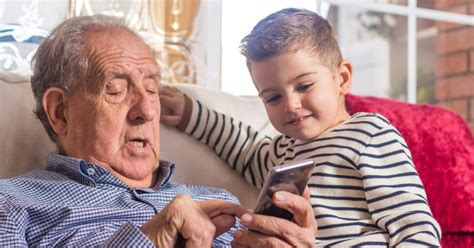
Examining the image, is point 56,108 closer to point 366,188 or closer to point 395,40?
point 366,188

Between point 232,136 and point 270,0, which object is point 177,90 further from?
point 270,0

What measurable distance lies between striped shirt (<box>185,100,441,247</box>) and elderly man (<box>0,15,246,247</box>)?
8.0 inches

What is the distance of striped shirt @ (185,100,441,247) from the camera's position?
4.97ft

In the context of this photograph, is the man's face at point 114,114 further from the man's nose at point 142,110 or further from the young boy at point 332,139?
the young boy at point 332,139

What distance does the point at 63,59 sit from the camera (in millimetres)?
1599

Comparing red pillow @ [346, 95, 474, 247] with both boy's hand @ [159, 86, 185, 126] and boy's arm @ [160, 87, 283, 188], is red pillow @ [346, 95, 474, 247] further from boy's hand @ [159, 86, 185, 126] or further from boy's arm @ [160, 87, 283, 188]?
boy's hand @ [159, 86, 185, 126]

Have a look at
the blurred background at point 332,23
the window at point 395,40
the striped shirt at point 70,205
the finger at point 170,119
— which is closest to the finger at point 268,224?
the striped shirt at point 70,205

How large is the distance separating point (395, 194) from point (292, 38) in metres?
0.36

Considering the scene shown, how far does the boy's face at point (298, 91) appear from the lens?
5.19 ft

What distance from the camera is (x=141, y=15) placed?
88.0 inches

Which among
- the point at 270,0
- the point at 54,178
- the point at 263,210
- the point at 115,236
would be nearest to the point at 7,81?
the point at 54,178

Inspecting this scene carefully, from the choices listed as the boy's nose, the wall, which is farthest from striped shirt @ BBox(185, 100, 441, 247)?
the wall

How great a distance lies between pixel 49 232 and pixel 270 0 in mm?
1363

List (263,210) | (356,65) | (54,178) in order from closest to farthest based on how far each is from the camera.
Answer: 1. (263,210)
2. (54,178)
3. (356,65)
